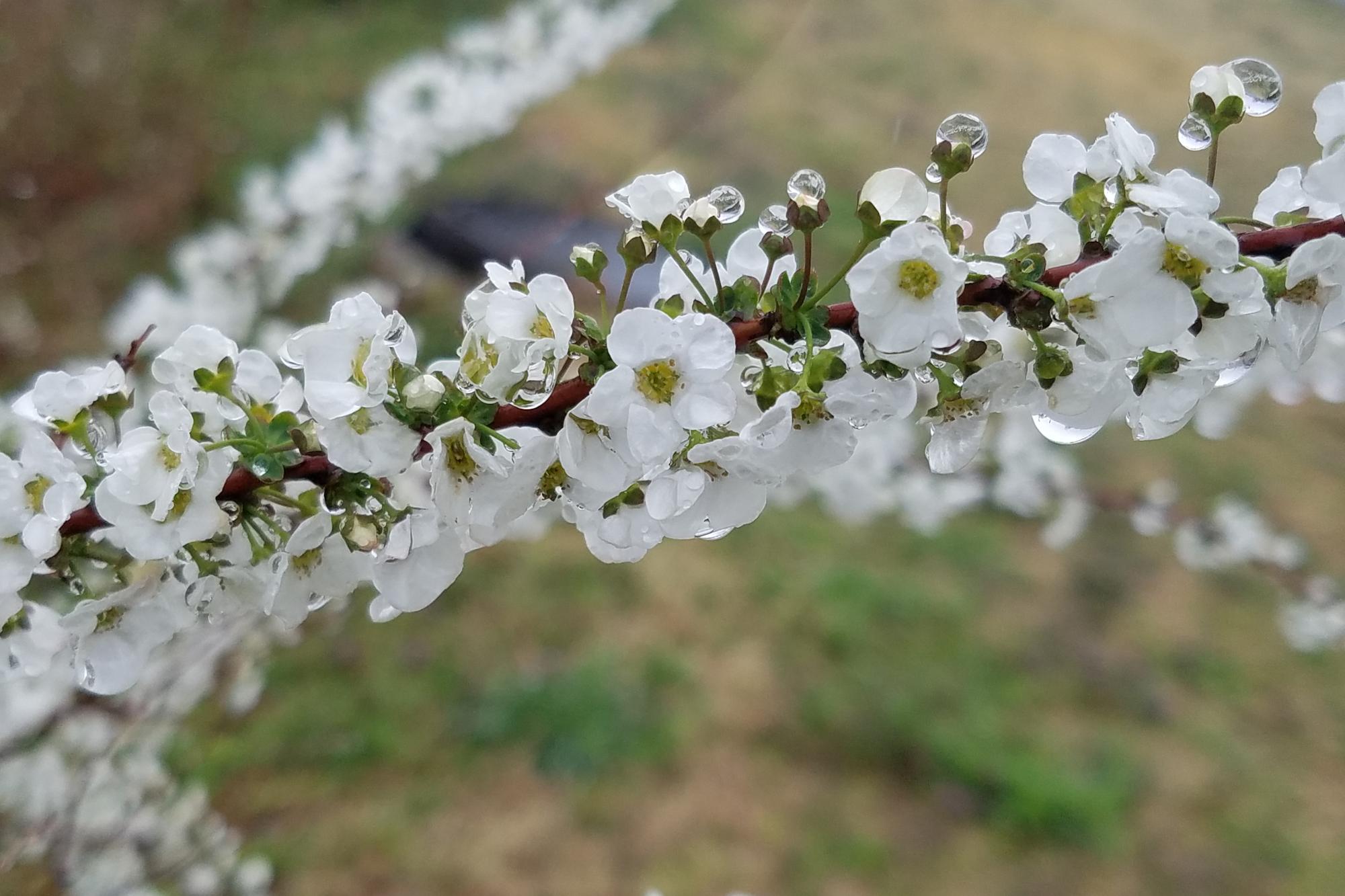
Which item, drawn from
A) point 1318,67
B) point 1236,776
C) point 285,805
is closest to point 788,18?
point 1318,67

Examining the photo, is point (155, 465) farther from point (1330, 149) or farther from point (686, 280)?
point (1330, 149)

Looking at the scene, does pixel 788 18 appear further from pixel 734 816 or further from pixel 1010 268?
pixel 1010 268

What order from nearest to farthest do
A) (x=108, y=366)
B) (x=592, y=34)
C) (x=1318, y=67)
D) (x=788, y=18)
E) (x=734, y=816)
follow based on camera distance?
(x=108, y=366) < (x=1318, y=67) < (x=734, y=816) < (x=592, y=34) < (x=788, y=18)

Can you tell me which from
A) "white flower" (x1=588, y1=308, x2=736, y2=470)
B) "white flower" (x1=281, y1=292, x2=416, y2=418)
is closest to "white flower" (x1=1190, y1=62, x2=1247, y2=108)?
"white flower" (x1=588, y1=308, x2=736, y2=470)

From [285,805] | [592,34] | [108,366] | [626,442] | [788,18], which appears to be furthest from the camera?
[788,18]

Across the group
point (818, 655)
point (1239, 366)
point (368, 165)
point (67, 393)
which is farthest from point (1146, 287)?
point (368, 165)

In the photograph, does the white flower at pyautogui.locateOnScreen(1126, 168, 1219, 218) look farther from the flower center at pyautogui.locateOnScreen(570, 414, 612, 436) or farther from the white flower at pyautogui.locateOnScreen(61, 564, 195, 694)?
the white flower at pyautogui.locateOnScreen(61, 564, 195, 694)

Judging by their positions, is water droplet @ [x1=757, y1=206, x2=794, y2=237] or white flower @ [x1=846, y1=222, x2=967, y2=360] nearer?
white flower @ [x1=846, y1=222, x2=967, y2=360]
